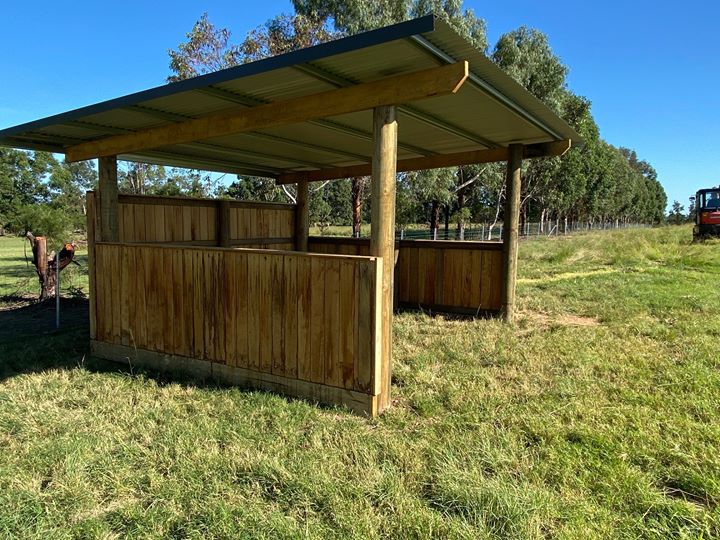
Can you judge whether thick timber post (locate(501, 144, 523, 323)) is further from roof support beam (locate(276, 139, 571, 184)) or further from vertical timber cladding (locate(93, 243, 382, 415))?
vertical timber cladding (locate(93, 243, 382, 415))

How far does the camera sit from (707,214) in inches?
749

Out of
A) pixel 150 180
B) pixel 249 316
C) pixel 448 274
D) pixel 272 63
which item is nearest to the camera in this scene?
pixel 272 63

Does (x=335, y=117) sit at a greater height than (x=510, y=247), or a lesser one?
greater

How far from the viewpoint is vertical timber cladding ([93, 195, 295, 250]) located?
5090mm

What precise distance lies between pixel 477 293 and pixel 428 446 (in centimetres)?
426

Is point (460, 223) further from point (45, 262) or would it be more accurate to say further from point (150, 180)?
point (150, 180)

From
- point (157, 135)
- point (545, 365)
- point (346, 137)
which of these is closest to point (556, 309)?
point (545, 365)

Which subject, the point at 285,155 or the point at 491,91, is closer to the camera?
the point at 491,91

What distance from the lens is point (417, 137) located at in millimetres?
5352

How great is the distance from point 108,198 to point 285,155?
101 inches

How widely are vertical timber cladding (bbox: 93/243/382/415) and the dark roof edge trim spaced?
1291mm

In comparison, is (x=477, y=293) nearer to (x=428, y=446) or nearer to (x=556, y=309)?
(x=556, y=309)

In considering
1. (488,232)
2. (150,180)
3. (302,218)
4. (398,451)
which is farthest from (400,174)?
(150,180)

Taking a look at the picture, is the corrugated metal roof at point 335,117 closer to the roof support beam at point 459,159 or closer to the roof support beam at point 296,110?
the roof support beam at point 296,110
